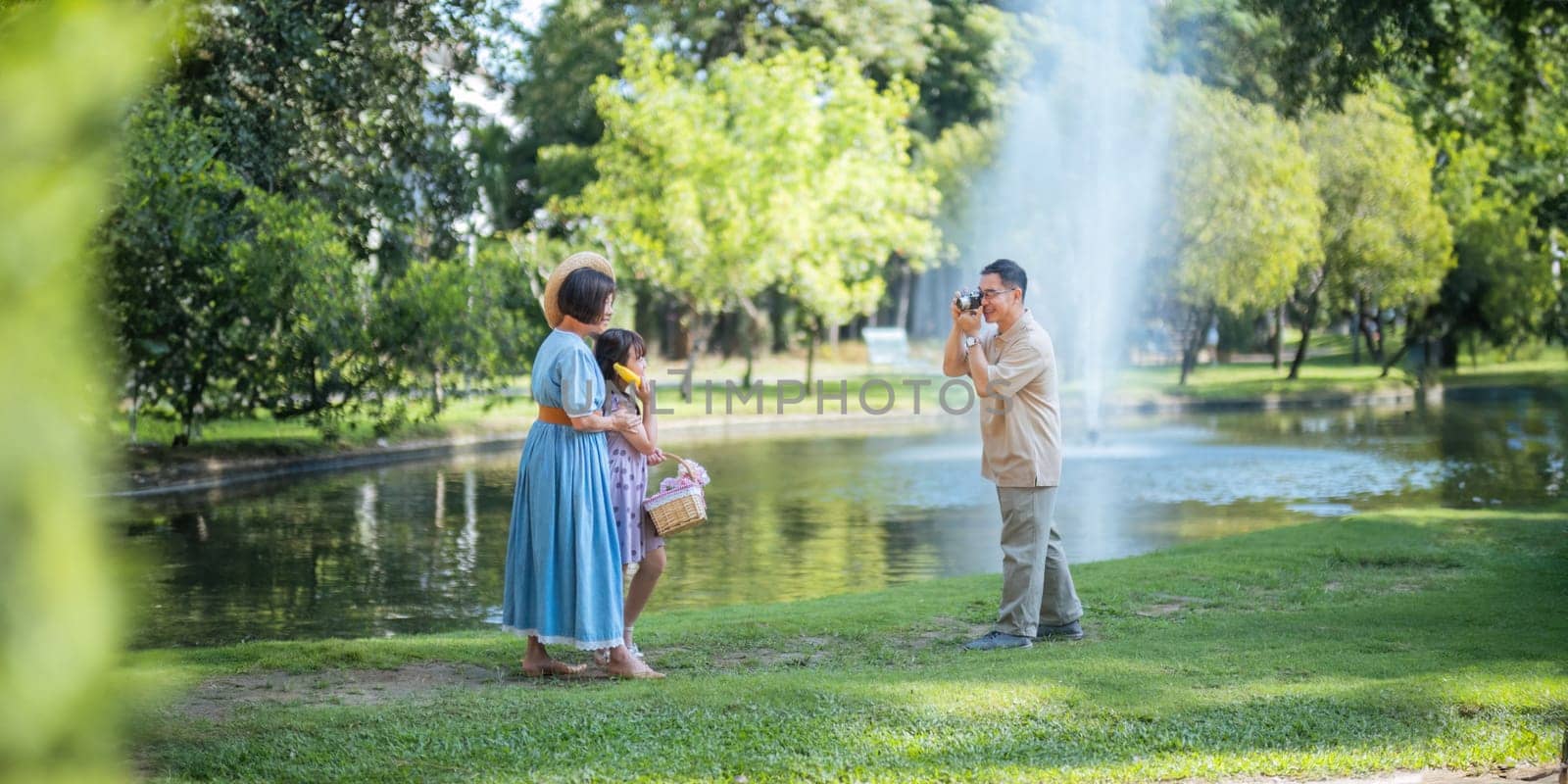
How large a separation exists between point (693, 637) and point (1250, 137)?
33226mm

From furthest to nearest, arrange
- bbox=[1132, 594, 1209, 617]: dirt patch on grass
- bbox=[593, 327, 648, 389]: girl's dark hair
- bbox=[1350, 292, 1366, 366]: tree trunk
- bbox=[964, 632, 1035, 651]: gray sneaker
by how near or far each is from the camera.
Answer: bbox=[1350, 292, 1366, 366]: tree trunk < bbox=[1132, 594, 1209, 617]: dirt patch on grass < bbox=[964, 632, 1035, 651]: gray sneaker < bbox=[593, 327, 648, 389]: girl's dark hair

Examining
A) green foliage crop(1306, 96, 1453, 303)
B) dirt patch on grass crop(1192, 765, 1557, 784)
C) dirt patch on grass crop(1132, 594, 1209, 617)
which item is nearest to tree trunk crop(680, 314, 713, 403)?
green foliage crop(1306, 96, 1453, 303)

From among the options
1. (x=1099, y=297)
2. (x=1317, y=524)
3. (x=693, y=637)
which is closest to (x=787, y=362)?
(x=1099, y=297)

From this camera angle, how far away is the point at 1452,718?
5.54 meters

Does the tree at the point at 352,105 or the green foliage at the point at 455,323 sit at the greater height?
the tree at the point at 352,105

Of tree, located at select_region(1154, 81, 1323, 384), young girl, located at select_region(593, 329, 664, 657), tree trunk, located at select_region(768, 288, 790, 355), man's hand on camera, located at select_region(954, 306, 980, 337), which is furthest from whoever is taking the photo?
tree trunk, located at select_region(768, 288, 790, 355)

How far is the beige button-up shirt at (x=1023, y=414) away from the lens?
25.7 feet

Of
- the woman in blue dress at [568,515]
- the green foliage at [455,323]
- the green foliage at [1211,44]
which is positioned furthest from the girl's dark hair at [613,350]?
the green foliage at [1211,44]

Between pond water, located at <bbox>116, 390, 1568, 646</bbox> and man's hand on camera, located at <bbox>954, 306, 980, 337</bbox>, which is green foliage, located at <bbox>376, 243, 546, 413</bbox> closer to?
pond water, located at <bbox>116, 390, 1568, 646</bbox>

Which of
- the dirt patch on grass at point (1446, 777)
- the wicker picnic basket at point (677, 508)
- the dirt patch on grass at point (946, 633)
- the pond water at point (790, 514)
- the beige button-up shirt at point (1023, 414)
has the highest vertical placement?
the beige button-up shirt at point (1023, 414)

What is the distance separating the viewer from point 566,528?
6.75 metres

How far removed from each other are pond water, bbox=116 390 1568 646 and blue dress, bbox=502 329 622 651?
120 inches

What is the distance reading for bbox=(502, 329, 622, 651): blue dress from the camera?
6730mm

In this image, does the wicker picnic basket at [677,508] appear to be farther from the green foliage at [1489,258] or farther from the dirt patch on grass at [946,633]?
the green foliage at [1489,258]
